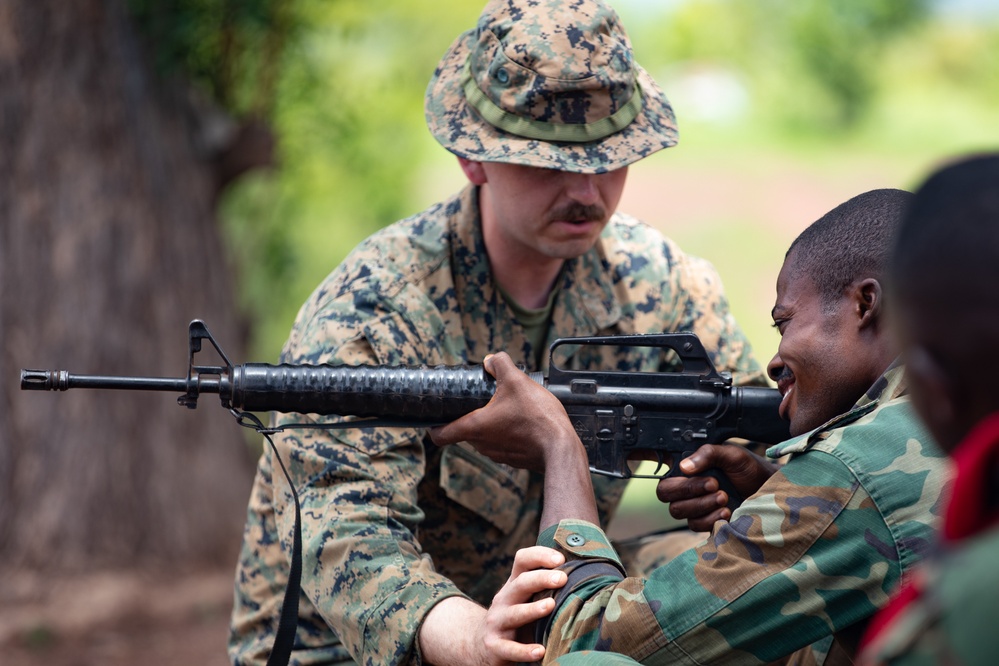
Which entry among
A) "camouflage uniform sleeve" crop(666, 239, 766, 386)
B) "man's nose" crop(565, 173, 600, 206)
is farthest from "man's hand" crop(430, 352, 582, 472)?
"camouflage uniform sleeve" crop(666, 239, 766, 386)

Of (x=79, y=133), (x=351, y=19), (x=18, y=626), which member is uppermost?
(x=351, y=19)

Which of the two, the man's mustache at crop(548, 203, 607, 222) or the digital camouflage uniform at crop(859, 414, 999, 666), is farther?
the man's mustache at crop(548, 203, 607, 222)

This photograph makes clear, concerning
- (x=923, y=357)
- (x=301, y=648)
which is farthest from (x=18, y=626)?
(x=923, y=357)

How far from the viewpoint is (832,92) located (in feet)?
60.8

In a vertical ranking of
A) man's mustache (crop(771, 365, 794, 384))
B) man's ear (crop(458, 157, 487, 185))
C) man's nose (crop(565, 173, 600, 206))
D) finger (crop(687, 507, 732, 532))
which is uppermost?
man's ear (crop(458, 157, 487, 185))

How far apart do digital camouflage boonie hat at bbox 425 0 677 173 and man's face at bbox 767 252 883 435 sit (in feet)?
2.97

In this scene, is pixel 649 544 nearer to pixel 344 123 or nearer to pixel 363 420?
pixel 363 420

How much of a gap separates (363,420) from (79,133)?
3.83 m

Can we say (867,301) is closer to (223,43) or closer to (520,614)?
(520,614)

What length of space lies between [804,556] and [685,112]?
17.8 m

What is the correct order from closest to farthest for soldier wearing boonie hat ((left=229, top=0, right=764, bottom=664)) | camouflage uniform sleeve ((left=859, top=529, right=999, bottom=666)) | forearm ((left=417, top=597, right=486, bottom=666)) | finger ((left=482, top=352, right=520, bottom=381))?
1. camouflage uniform sleeve ((left=859, top=529, right=999, bottom=666))
2. forearm ((left=417, top=597, right=486, bottom=666))
3. finger ((left=482, top=352, right=520, bottom=381))
4. soldier wearing boonie hat ((left=229, top=0, right=764, bottom=664))

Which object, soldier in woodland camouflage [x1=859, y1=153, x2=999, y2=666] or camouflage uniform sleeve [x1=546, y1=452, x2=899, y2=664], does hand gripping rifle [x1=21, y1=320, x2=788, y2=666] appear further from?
soldier in woodland camouflage [x1=859, y1=153, x2=999, y2=666]

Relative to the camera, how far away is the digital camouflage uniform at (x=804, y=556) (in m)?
2.50

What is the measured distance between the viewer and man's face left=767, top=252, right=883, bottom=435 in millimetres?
2768
